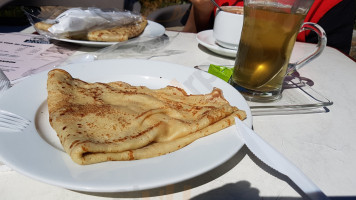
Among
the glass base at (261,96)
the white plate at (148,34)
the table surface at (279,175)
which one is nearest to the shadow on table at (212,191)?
the table surface at (279,175)

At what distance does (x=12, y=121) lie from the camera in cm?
55

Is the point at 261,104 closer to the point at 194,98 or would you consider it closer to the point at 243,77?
the point at 243,77

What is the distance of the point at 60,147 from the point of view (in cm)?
54

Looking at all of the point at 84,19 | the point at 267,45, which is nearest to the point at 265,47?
the point at 267,45

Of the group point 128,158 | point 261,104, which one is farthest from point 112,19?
point 128,158

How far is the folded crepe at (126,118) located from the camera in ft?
1.67

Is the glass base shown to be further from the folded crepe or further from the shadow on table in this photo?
the shadow on table

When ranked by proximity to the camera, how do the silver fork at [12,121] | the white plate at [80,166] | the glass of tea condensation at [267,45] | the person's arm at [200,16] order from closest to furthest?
the white plate at [80,166]
the silver fork at [12,121]
the glass of tea condensation at [267,45]
the person's arm at [200,16]

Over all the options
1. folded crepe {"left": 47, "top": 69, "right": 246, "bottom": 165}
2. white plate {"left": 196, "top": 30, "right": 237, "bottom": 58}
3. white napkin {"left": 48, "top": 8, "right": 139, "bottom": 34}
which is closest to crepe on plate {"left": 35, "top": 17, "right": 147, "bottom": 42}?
white napkin {"left": 48, "top": 8, "right": 139, "bottom": 34}

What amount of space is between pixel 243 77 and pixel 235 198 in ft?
1.67

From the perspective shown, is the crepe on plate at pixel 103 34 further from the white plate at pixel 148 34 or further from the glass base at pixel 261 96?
the glass base at pixel 261 96

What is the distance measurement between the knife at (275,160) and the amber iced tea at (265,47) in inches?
13.3

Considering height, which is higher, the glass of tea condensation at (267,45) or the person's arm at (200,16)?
the glass of tea condensation at (267,45)

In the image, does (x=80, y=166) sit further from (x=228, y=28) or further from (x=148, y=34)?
(x=148, y=34)
